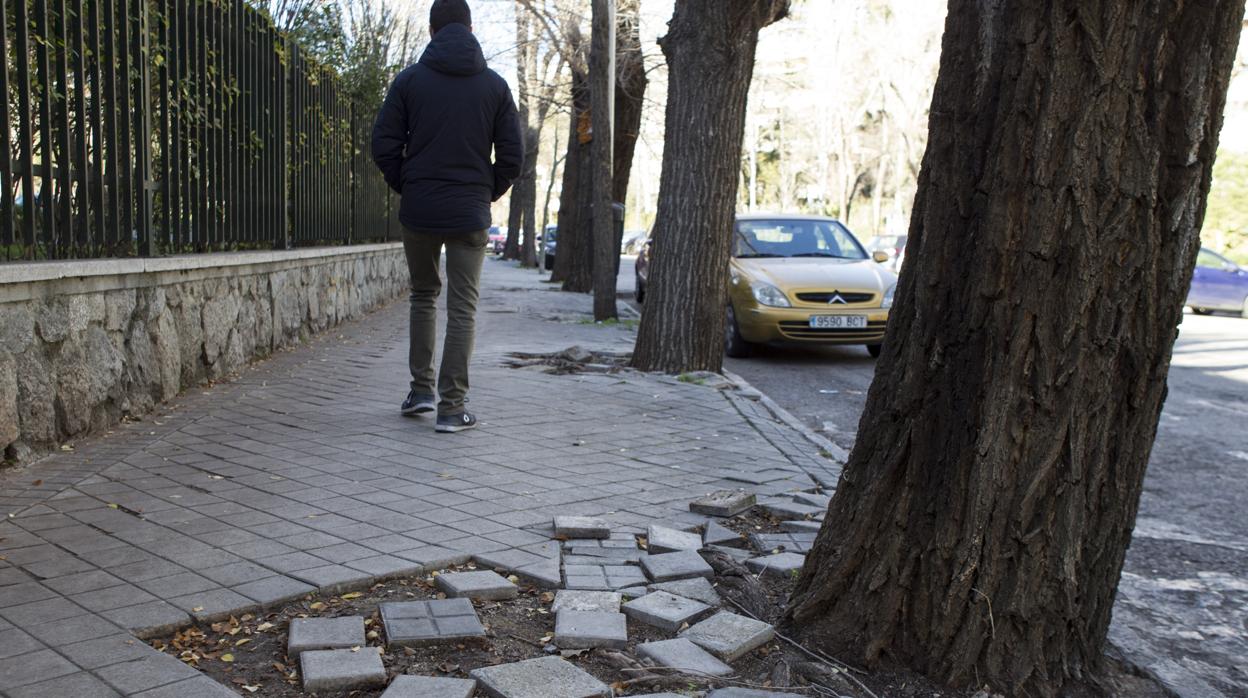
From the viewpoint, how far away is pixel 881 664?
285 cm

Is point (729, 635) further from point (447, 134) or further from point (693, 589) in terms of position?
point (447, 134)

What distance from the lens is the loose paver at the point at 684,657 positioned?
2811mm

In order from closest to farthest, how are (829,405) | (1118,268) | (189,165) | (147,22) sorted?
(1118,268), (147,22), (189,165), (829,405)

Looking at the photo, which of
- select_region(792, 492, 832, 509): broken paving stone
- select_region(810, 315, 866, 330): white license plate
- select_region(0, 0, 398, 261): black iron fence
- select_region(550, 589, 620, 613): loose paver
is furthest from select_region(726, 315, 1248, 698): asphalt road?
select_region(0, 0, 398, 261): black iron fence

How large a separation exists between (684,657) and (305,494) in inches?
82.0

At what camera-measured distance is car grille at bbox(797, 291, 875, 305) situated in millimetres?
10781

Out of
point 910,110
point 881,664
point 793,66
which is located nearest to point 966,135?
point 881,664

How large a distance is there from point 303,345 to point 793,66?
27612mm

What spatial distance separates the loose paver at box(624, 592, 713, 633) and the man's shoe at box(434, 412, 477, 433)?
2.66 m

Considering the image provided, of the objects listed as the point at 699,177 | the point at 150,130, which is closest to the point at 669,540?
the point at 150,130

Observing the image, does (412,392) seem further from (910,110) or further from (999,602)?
(910,110)

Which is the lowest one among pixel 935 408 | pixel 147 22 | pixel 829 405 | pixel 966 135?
pixel 829 405

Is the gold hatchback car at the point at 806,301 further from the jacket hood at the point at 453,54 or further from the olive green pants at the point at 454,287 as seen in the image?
the jacket hood at the point at 453,54

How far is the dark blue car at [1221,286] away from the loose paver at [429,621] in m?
20.5
